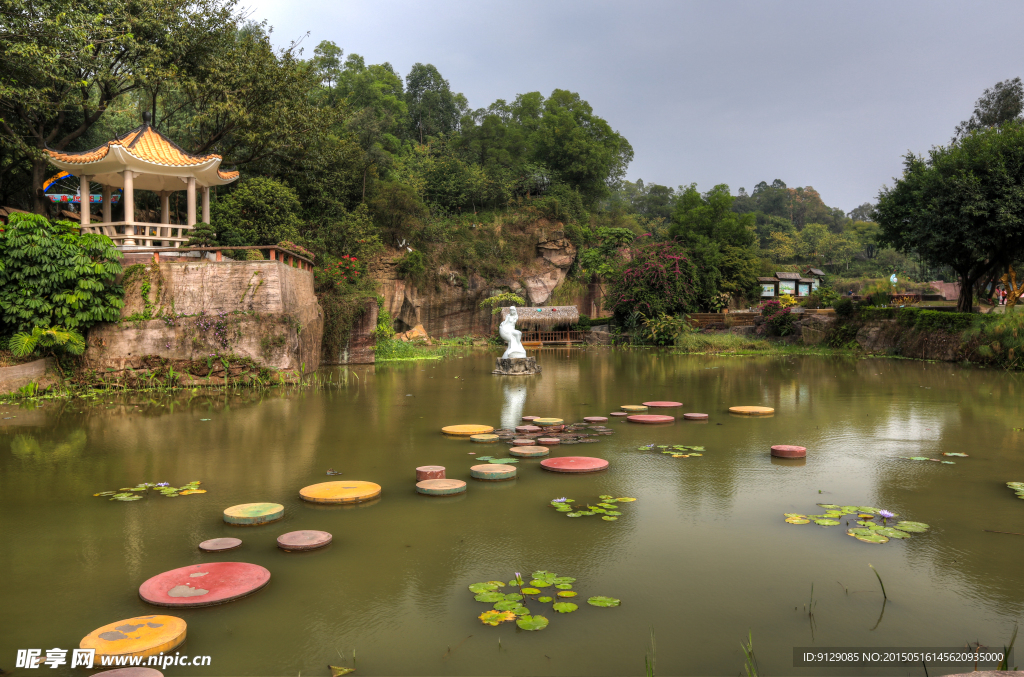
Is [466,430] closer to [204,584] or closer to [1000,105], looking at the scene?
[204,584]

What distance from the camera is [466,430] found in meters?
7.61

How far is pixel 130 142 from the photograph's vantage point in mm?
14508

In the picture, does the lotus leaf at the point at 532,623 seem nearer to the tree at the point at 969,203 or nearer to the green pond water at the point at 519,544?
the green pond water at the point at 519,544

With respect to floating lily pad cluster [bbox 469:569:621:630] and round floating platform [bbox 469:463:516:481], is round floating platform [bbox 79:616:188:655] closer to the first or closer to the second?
floating lily pad cluster [bbox 469:569:621:630]

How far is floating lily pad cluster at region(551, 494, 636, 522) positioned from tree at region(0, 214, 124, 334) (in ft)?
35.7

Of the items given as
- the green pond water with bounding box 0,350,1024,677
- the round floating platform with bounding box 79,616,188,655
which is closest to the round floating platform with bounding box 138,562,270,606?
the green pond water with bounding box 0,350,1024,677

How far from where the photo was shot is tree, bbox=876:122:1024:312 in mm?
18016

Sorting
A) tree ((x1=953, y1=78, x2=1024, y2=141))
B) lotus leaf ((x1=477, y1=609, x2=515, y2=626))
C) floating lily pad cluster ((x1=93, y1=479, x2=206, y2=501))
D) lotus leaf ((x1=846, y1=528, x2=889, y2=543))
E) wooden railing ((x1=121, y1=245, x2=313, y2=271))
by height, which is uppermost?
tree ((x1=953, y1=78, x2=1024, y2=141))

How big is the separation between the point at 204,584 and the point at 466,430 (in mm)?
4441

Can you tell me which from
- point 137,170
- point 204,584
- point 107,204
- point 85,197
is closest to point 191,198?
point 137,170

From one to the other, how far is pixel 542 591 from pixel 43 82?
19.8 m

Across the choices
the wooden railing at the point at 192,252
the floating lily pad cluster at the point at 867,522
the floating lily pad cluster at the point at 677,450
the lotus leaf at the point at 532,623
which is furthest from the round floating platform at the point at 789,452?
the wooden railing at the point at 192,252

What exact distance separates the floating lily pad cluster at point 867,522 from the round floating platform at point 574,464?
1.74 meters

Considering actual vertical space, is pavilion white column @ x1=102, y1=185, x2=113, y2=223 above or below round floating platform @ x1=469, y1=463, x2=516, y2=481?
above
